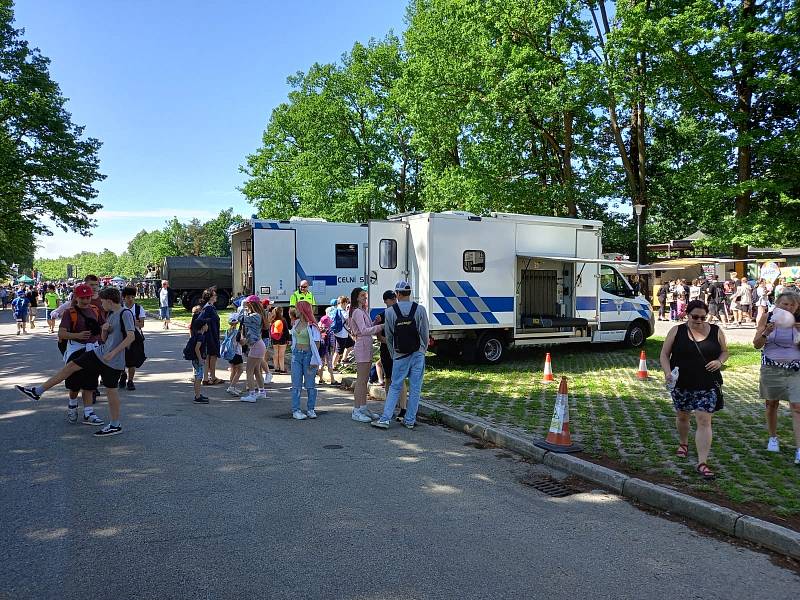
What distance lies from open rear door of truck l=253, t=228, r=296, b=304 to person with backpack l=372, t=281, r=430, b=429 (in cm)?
1152

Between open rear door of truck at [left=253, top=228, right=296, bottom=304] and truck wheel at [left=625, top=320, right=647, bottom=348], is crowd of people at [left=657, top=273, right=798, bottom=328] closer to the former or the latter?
truck wheel at [left=625, top=320, right=647, bottom=348]

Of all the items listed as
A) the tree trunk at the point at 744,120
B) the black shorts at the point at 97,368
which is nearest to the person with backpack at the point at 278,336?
the black shorts at the point at 97,368

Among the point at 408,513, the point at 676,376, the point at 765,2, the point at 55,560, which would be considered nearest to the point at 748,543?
the point at 676,376

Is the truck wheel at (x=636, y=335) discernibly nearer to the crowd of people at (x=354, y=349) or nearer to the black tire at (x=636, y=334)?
the black tire at (x=636, y=334)

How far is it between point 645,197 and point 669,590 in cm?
2527

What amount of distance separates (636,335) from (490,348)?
16.5ft

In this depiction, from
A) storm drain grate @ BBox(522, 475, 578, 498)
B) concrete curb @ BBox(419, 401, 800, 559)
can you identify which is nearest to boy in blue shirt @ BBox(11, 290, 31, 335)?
concrete curb @ BBox(419, 401, 800, 559)

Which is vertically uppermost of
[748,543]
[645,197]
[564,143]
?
[564,143]

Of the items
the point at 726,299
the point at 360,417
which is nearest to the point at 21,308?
the point at 360,417

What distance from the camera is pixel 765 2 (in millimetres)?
22266

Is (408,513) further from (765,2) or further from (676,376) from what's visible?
(765,2)

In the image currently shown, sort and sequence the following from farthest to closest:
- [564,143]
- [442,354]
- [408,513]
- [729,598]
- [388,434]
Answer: [564,143]
[442,354]
[388,434]
[408,513]
[729,598]

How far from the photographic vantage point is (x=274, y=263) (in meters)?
18.7

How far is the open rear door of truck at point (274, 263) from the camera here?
1845cm
